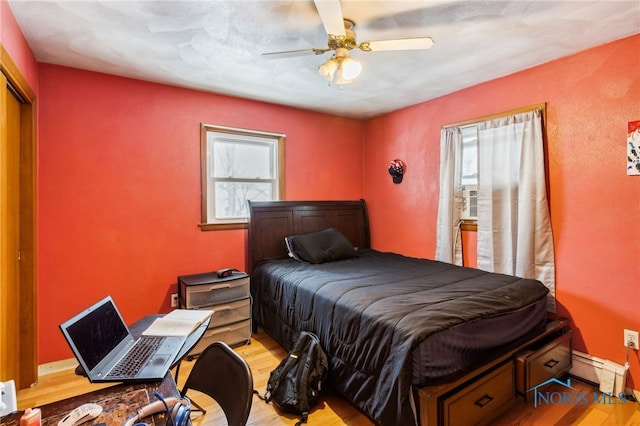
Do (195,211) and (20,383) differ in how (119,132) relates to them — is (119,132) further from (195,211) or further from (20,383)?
(20,383)

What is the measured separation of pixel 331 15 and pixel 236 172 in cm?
217

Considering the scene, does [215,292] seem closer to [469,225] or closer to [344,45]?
[344,45]

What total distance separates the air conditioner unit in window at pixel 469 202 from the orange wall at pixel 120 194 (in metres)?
2.31

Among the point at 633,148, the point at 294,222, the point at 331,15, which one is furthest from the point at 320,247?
the point at 633,148

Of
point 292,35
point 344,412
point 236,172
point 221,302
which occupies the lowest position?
point 344,412

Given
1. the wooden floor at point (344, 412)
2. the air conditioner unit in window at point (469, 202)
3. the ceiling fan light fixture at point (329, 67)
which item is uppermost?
the ceiling fan light fixture at point (329, 67)

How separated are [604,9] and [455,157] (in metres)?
1.56

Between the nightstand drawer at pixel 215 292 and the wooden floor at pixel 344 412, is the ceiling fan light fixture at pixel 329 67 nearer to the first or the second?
the nightstand drawer at pixel 215 292

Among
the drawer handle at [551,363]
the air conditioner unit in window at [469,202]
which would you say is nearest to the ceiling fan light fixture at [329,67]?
the air conditioner unit in window at [469,202]

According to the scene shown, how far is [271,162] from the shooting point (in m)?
3.72

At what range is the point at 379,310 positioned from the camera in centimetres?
190

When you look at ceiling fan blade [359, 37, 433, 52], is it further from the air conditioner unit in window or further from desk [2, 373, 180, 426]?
desk [2, 373, 180, 426]

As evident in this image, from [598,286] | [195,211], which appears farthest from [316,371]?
[598,286]

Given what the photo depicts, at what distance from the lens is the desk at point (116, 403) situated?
1.00m
